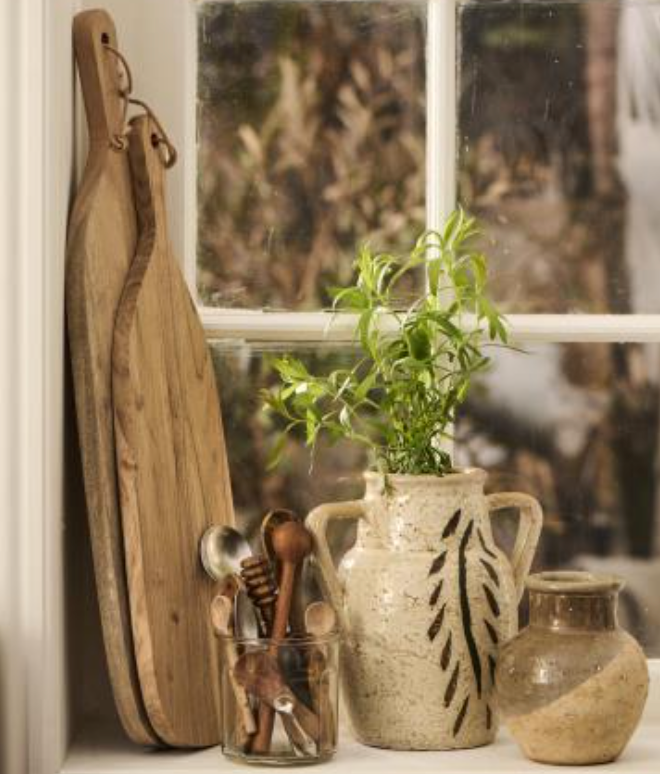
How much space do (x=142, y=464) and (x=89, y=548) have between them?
0.18m

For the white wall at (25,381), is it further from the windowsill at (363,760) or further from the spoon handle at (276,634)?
the spoon handle at (276,634)

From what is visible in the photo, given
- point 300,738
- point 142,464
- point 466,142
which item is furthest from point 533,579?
point 466,142

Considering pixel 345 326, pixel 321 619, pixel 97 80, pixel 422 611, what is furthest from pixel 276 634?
pixel 97 80

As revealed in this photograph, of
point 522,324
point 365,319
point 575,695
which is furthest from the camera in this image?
point 522,324

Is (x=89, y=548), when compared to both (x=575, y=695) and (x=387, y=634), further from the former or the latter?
(x=575, y=695)

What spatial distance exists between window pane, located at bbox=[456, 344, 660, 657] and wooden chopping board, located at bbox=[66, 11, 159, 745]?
48 cm

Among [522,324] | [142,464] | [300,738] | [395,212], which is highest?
[395,212]

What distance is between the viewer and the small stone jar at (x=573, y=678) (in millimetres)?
1537

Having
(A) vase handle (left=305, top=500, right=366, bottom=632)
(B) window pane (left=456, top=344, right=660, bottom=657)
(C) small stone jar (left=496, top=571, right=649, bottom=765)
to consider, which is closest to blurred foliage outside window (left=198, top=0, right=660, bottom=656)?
(B) window pane (left=456, top=344, right=660, bottom=657)

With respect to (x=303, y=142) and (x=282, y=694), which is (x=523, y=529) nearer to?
(x=282, y=694)

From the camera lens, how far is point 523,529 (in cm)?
172

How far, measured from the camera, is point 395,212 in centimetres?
188

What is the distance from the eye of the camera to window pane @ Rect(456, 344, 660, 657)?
1881 millimetres

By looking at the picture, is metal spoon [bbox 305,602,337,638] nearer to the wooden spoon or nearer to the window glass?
the wooden spoon
